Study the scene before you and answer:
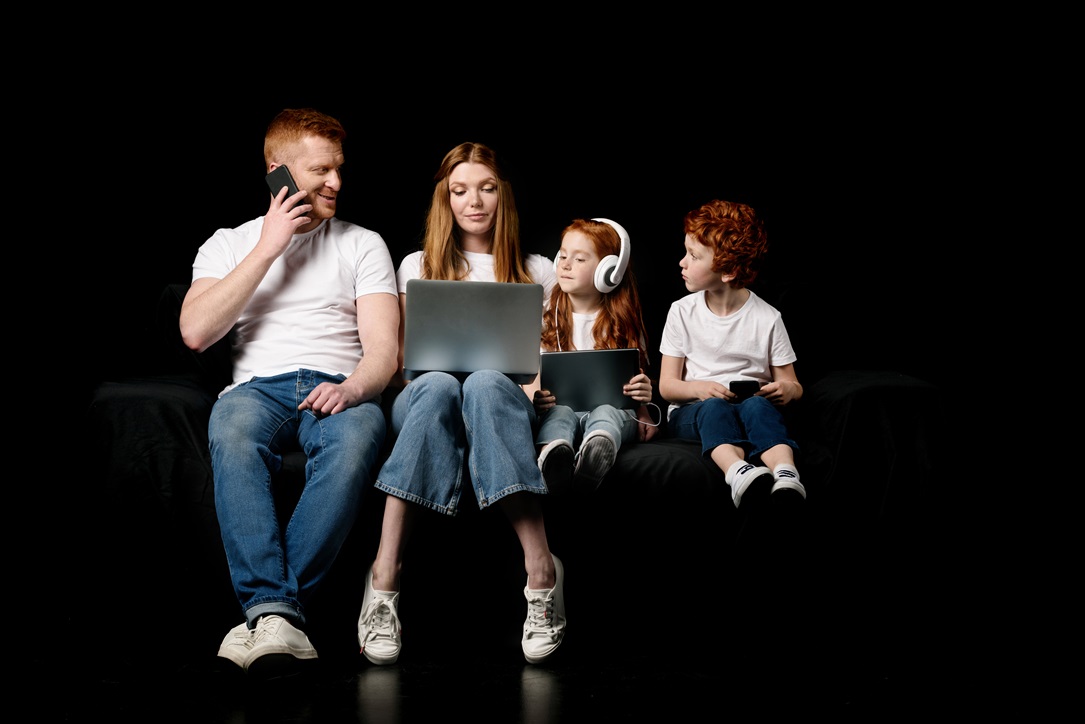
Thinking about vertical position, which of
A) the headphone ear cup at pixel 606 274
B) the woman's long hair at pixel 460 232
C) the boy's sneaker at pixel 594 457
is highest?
the woman's long hair at pixel 460 232

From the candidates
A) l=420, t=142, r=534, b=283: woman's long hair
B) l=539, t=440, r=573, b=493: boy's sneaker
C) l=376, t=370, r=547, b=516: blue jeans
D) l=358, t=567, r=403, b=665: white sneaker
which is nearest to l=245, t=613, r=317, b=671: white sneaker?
l=358, t=567, r=403, b=665: white sneaker

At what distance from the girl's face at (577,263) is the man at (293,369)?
1.68 ft

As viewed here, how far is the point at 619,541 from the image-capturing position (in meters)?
2.69

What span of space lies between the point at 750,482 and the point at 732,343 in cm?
66

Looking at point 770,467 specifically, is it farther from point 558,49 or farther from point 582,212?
point 558,49

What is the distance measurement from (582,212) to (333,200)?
38.7 inches

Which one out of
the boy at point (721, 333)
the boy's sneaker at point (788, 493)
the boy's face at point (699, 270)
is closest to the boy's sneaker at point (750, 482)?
the boy's sneaker at point (788, 493)

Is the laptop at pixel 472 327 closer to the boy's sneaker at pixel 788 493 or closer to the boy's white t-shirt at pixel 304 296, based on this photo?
the boy's white t-shirt at pixel 304 296

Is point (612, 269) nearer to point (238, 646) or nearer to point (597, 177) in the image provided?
point (597, 177)

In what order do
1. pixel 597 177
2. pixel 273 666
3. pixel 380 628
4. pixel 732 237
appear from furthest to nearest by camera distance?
1. pixel 597 177
2. pixel 732 237
3. pixel 380 628
4. pixel 273 666

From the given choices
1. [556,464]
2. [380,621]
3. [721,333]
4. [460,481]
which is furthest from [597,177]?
[380,621]

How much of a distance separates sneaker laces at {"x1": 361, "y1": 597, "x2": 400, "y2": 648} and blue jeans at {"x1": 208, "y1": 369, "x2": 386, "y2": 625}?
14 cm

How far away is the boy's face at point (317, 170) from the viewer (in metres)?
2.82

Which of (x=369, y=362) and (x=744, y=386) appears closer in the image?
(x=369, y=362)
